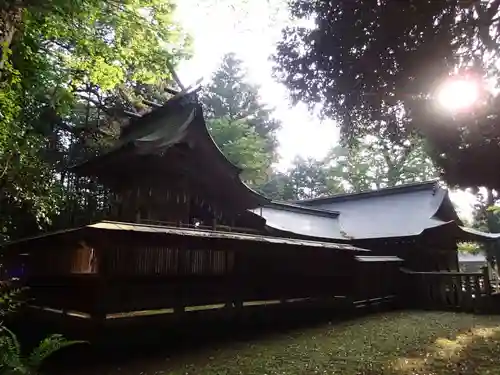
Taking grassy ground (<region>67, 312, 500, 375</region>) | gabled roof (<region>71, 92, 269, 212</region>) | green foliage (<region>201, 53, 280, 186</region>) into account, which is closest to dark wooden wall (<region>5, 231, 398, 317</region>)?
grassy ground (<region>67, 312, 500, 375</region>)

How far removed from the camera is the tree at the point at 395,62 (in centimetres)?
680

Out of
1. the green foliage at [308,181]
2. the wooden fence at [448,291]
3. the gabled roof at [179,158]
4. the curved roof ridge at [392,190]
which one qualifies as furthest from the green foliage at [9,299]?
the green foliage at [308,181]

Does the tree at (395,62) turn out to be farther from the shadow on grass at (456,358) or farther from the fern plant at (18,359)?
the fern plant at (18,359)

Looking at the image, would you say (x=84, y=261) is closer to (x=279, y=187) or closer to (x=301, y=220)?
(x=301, y=220)

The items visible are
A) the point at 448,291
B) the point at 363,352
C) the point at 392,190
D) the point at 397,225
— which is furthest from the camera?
the point at 392,190

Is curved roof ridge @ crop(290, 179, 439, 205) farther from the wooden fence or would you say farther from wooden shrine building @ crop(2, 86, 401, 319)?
wooden shrine building @ crop(2, 86, 401, 319)

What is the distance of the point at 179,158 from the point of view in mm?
11883

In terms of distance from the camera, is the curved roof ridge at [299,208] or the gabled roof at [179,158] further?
the curved roof ridge at [299,208]

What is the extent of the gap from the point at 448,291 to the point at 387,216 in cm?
629

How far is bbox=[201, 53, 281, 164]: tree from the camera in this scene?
119 ft

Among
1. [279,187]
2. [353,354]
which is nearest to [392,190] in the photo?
[279,187]

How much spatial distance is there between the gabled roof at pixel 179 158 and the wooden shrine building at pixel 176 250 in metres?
0.04

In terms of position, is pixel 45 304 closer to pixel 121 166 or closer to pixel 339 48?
pixel 121 166

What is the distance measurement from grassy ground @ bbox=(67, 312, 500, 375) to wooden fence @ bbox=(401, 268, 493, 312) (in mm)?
3652
